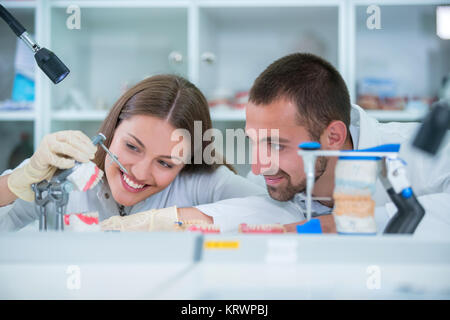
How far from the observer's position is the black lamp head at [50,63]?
1.08 meters

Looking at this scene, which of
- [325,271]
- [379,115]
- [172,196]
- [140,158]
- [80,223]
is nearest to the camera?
[325,271]

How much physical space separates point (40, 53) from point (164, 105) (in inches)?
21.8

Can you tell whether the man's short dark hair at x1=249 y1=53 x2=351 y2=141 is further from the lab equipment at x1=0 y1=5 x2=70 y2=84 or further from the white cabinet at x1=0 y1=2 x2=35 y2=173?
the white cabinet at x1=0 y1=2 x2=35 y2=173

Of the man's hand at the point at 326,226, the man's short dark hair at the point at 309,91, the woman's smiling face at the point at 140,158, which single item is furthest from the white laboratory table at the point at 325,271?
the woman's smiling face at the point at 140,158

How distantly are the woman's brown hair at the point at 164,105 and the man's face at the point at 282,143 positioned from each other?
25 cm

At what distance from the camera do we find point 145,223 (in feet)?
3.96

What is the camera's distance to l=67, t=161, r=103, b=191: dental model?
3.43ft

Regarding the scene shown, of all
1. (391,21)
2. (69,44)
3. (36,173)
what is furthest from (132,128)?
(391,21)

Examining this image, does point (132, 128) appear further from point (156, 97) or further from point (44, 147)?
point (44, 147)

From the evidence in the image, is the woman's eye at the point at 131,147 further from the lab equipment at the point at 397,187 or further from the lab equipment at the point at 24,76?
the lab equipment at the point at 24,76

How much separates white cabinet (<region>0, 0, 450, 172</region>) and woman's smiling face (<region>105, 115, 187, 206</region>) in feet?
2.93

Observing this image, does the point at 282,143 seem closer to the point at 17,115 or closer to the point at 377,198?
the point at 377,198

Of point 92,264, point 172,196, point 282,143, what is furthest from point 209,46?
point 92,264

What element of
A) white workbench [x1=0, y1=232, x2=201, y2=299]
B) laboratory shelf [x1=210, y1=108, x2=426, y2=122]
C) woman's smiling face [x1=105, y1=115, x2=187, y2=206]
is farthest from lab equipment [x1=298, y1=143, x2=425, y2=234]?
laboratory shelf [x1=210, y1=108, x2=426, y2=122]
